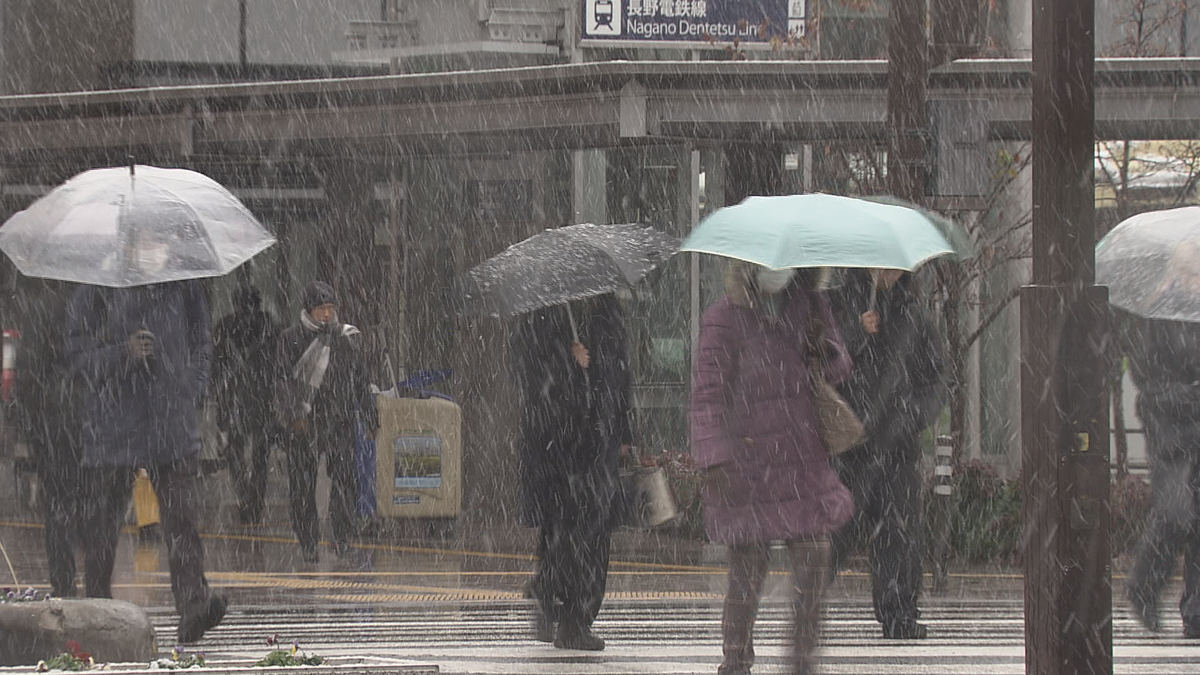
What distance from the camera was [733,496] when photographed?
6.83 meters

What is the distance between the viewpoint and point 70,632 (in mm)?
6637

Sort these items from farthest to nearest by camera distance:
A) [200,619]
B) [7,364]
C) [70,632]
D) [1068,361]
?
1. [7,364]
2. [200,619]
3. [70,632]
4. [1068,361]

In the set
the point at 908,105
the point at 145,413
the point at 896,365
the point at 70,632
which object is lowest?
the point at 70,632

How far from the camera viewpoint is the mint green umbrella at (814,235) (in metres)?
7.11

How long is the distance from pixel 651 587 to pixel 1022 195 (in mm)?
7785

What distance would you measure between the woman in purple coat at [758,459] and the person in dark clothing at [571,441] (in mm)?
1480

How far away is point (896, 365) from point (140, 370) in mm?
3463

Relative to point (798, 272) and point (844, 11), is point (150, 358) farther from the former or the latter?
point (844, 11)

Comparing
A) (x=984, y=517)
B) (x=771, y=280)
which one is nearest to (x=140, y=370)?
(x=771, y=280)

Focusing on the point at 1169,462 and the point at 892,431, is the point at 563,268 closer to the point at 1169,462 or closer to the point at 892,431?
the point at 892,431

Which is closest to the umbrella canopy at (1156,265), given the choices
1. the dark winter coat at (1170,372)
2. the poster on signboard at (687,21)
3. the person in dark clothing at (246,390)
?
the dark winter coat at (1170,372)

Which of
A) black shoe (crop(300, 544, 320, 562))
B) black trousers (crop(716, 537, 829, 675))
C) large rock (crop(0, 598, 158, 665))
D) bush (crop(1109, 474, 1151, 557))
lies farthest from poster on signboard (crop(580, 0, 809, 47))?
large rock (crop(0, 598, 158, 665))

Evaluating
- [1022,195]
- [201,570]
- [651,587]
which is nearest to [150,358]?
[201,570]

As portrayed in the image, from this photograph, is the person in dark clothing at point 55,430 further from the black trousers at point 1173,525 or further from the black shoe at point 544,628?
the black trousers at point 1173,525
